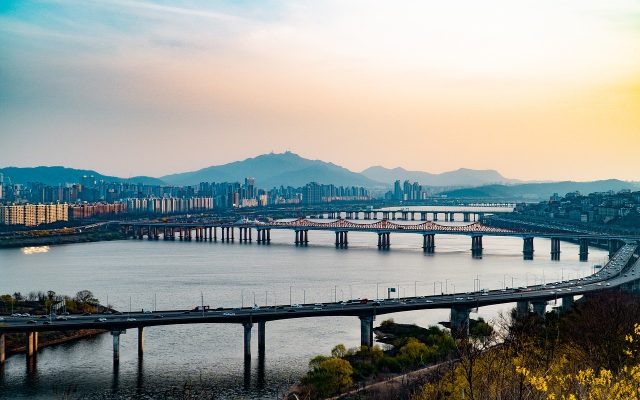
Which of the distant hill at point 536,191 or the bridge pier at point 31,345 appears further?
the distant hill at point 536,191

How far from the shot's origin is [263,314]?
67.1ft

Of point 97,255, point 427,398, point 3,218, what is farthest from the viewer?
point 3,218

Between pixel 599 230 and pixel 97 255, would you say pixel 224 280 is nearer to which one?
pixel 97 255

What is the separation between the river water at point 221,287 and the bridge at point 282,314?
57 cm

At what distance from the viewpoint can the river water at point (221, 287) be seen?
57.0 feet

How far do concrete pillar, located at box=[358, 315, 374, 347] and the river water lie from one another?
36 centimetres

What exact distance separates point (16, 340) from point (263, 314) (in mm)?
6586

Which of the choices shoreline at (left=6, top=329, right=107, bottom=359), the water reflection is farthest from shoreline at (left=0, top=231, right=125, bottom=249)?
shoreline at (left=6, top=329, right=107, bottom=359)

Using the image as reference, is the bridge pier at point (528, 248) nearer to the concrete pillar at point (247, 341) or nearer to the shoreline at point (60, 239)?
the concrete pillar at point (247, 341)

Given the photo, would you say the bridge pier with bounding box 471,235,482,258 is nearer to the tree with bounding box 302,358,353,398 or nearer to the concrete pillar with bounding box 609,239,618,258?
the concrete pillar with bounding box 609,239,618,258

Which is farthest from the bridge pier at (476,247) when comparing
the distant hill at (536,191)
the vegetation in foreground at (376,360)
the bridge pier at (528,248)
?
the distant hill at (536,191)

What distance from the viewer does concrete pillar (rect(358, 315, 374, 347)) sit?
20922 mm

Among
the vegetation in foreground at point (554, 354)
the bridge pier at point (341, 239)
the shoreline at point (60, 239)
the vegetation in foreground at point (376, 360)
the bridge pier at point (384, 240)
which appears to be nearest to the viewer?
the vegetation in foreground at point (554, 354)

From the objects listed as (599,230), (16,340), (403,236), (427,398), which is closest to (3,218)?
(403,236)
